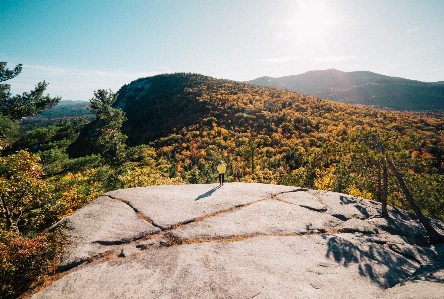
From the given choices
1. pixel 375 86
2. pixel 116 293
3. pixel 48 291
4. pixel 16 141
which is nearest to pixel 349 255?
pixel 116 293

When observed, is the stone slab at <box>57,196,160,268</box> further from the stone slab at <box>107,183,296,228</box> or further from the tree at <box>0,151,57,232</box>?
the tree at <box>0,151,57,232</box>

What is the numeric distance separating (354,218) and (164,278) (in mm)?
6129

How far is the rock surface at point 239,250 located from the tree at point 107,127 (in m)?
12.5

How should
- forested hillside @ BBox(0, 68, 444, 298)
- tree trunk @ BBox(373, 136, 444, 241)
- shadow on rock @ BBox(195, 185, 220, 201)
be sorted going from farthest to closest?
shadow on rock @ BBox(195, 185, 220, 201)
tree trunk @ BBox(373, 136, 444, 241)
forested hillside @ BBox(0, 68, 444, 298)

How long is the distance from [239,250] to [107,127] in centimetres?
1730

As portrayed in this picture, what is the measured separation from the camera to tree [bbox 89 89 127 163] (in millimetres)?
18625

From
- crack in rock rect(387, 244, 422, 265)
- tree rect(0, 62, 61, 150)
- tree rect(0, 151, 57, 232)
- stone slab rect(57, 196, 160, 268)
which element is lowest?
crack in rock rect(387, 244, 422, 265)

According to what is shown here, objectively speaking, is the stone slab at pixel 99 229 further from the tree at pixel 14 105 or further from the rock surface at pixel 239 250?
the tree at pixel 14 105

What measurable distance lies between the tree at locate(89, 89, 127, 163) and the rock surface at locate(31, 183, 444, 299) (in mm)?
12500

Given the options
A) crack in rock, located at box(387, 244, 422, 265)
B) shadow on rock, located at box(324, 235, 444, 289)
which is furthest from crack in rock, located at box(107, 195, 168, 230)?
crack in rock, located at box(387, 244, 422, 265)

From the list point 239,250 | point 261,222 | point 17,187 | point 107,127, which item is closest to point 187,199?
point 261,222

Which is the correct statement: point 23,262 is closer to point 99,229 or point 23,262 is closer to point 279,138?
point 99,229

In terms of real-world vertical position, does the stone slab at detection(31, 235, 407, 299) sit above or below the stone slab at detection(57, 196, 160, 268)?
below

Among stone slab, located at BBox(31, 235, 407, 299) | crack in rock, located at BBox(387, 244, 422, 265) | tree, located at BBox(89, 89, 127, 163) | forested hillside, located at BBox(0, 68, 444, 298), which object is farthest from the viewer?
tree, located at BBox(89, 89, 127, 163)
